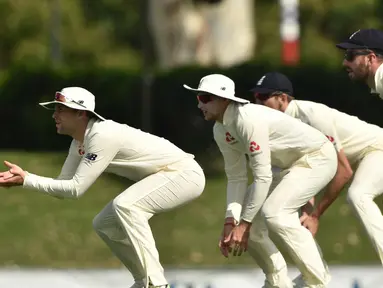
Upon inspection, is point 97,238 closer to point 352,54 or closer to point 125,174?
point 125,174

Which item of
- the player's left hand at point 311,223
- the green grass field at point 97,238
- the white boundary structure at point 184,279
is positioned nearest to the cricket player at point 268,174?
the player's left hand at point 311,223

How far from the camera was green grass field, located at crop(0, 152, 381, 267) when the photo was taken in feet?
46.5

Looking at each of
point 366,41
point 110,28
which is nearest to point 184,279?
point 366,41

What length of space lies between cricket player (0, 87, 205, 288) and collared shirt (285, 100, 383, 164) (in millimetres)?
977

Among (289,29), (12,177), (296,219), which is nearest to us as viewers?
(12,177)

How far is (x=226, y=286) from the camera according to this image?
32.6 feet

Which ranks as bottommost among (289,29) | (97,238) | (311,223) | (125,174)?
(97,238)

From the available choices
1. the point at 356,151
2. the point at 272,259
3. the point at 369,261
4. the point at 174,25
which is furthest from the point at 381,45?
the point at 174,25

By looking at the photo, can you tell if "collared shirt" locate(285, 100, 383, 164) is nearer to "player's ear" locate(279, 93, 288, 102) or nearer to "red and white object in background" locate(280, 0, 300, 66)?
"player's ear" locate(279, 93, 288, 102)

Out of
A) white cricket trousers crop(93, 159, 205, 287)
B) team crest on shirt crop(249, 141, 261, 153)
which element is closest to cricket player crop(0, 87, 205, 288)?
white cricket trousers crop(93, 159, 205, 287)

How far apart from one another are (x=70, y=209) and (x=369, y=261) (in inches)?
184

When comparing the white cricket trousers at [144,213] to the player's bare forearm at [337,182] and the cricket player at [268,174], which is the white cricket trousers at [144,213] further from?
the player's bare forearm at [337,182]

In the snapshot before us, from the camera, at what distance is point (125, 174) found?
8852 mm

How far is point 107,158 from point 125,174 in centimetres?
55
